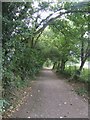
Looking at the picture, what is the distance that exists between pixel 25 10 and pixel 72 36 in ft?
29.2

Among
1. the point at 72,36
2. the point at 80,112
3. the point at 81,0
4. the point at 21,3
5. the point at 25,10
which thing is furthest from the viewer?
the point at 72,36

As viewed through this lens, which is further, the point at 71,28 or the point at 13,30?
the point at 71,28

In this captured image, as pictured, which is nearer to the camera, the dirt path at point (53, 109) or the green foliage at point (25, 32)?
the dirt path at point (53, 109)

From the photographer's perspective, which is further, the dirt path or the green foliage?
the green foliage

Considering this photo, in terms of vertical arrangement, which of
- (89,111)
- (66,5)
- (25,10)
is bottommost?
(89,111)

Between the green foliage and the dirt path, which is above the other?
the green foliage

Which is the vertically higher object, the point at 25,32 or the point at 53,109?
the point at 25,32

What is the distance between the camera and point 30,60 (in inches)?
765

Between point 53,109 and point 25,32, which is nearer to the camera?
point 53,109

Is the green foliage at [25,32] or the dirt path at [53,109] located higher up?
the green foliage at [25,32]

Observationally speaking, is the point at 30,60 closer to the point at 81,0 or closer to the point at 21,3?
the point at 81,0

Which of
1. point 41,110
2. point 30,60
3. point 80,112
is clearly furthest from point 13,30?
point 30,60

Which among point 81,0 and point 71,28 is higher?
point 81,0

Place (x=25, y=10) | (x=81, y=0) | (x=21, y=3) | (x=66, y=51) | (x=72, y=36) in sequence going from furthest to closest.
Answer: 1. (x=66, y=51)
2. (x=72, y=36)
3. (x=81, y=0)
4. (x=25, y=10)
5. (x=21, y=3)
